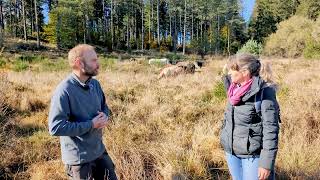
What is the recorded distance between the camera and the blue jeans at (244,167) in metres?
3.23

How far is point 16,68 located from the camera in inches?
773

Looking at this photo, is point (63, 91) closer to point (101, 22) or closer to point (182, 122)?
point (182, 122)

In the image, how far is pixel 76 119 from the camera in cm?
314

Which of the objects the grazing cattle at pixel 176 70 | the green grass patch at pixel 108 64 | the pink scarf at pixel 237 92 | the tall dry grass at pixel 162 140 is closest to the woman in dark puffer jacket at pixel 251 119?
the pink scarf at pixel 237 92

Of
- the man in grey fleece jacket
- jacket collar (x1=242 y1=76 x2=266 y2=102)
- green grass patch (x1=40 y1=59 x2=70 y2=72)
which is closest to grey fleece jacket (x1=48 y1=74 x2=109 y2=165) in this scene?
the man in grey fleece jacket

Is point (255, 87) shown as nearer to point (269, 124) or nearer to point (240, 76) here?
point (240, 76)

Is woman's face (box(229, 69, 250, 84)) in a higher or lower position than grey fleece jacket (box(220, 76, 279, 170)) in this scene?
higher

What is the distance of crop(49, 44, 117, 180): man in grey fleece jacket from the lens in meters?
3.00

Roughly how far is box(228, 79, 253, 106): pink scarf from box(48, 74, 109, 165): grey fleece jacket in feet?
3.57

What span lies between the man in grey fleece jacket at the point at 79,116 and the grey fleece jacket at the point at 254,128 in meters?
1.03

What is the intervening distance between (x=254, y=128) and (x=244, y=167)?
376 mm

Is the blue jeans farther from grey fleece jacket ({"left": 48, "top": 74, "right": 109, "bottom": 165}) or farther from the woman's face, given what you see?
grey fleece jacket ({"left": 48, "top": 74, "right": 109, "bottom": 165})

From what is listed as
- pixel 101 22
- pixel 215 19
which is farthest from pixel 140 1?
pixel 215 19

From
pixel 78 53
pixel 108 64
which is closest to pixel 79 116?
pixel 78 53
